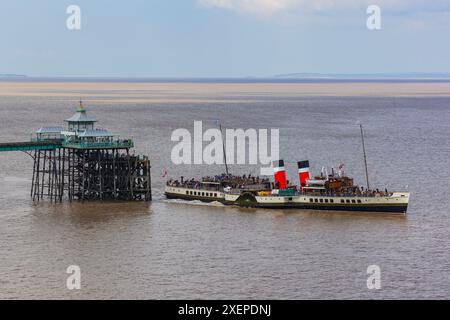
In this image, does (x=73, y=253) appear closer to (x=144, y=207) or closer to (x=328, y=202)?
(x=144, y=207)

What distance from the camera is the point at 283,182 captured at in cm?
8556

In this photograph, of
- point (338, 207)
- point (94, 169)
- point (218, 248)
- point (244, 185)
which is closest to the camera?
point (218, 248)

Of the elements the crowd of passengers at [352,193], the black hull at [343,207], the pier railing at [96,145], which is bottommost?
the black hull at [343,207]

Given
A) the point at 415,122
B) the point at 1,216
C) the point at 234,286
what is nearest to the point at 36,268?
the point at 234,286

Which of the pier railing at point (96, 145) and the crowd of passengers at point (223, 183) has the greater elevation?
the pier railing at point (96, 145)

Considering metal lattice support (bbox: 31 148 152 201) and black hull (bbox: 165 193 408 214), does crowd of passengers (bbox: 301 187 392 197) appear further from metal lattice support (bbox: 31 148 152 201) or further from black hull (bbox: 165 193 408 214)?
metal lattice support (bbox: 31 148 152 201)

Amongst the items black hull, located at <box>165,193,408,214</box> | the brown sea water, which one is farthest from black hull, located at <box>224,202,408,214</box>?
the brown sea water

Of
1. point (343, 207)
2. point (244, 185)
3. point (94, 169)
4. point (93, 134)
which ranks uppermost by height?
point (93, 134)

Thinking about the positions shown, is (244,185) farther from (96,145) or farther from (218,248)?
(218,248)

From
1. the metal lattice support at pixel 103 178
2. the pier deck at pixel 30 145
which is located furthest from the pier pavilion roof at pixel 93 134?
the pier deck at pixel 30 145

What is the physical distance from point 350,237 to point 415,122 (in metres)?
130

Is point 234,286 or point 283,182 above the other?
point 283,182

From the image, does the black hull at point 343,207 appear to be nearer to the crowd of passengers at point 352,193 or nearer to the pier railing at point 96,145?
the crowd of passengers at point 352,193

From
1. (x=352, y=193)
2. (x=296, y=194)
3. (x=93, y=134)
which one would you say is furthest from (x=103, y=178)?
(x=352, y=193)
